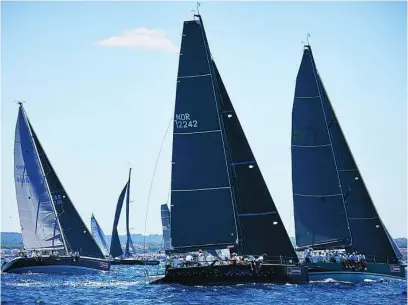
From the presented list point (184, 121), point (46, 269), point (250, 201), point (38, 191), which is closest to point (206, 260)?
point (250, 201)

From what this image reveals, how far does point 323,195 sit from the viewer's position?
2210 inches

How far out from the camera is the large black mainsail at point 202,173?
45375 mm

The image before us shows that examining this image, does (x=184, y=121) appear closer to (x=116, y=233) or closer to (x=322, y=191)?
(x=322, y=191)

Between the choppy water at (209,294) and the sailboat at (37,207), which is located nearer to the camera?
the choppy water at (209,294)

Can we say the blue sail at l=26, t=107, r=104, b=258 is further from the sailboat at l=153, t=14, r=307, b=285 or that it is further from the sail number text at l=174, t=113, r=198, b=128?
the sailboat at l=153, t=14, r=307, b=285

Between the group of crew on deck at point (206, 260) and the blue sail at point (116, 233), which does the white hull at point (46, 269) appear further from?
the blue sail at point (116, 233)

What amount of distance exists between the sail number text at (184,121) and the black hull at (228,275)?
7.82 metres

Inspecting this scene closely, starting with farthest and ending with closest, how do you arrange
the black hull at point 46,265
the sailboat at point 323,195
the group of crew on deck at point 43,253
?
the group of crew on deck at point 43,253
the black hull at point 46,265
the sailboat at point 323,195

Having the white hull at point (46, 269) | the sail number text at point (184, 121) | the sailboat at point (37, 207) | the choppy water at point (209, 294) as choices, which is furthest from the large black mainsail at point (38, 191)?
the sail number text at point (184, 121)

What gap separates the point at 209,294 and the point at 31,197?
109 ft

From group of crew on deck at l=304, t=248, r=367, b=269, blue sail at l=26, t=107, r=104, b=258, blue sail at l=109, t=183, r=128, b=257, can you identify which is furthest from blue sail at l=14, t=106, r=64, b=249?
blue sail at l=109, t=183, r=128, b=257

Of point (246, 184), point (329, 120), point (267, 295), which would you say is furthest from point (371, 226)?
point (267, 295)

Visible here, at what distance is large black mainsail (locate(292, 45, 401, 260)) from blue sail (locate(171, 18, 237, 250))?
12.1m

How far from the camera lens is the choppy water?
126 ft
